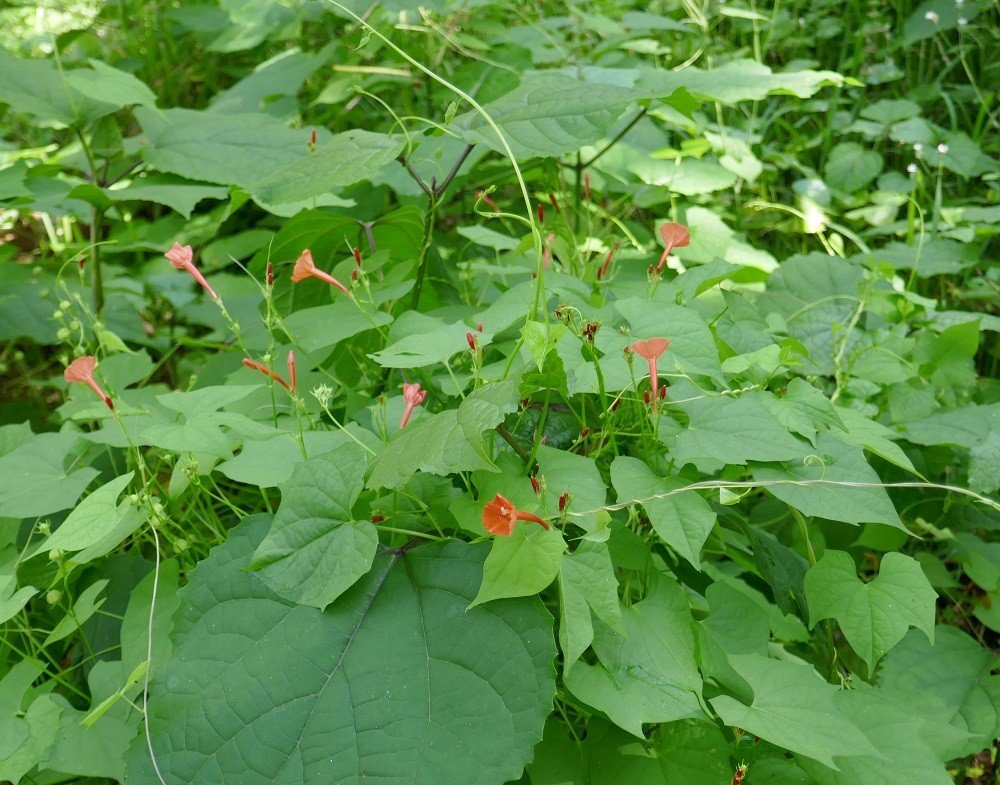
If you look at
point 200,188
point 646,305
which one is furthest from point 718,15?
point 646,305

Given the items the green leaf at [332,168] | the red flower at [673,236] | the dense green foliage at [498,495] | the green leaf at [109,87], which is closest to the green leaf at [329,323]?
the dense green foliage at [498,495]

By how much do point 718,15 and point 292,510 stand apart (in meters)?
2.58

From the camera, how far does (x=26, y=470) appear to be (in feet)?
4.01

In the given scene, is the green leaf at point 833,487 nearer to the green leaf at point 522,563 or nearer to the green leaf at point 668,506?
the green leaf at point 668,506

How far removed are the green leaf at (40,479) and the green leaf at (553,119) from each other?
0.70 meters

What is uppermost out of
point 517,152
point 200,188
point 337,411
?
point 517,152

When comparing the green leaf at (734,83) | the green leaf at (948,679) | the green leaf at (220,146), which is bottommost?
the green leaf at (948,679)

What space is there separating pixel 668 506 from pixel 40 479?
33.6 inches

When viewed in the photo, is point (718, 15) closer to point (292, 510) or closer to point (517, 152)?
point (517, 152)

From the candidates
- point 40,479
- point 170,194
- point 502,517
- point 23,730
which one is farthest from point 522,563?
point 170,194

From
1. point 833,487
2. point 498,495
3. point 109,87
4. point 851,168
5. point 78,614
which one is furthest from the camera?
point 851,168

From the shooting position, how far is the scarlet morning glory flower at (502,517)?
818 millimetres

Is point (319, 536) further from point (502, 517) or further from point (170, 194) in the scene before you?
point (170, 194)

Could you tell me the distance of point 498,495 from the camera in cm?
82
